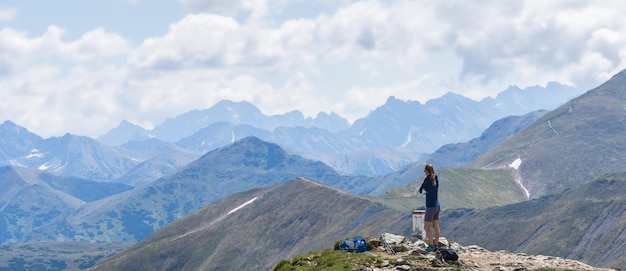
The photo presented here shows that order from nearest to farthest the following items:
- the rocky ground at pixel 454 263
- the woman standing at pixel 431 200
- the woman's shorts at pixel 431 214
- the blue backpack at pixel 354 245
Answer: the rocky ground at pixel 454 263
the woman standing at pixel 431 200
the woman's shorts at pixel 431 214
the blue backpack at pixel 354 245

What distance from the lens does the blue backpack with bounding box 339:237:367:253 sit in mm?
38906

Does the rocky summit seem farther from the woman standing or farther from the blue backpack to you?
the woman standing

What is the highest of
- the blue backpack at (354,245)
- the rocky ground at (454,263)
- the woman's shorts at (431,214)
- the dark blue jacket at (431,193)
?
the dark blue jacket at (431,193)

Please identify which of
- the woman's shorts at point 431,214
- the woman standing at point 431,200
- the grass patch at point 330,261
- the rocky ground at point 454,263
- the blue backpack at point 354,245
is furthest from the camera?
the blue backpack at point 354,245

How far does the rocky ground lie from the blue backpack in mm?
593

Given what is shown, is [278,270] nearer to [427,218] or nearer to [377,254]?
[377,254]

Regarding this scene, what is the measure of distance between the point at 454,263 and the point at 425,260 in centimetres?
157

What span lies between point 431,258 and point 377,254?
12.3ft

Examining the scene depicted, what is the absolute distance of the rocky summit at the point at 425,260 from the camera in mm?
34562

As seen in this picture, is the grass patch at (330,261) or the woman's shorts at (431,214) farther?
the woman's shorts at (431,214)

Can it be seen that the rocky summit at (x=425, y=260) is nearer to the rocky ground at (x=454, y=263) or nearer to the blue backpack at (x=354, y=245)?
the rocky ground at (x=454, y=263)

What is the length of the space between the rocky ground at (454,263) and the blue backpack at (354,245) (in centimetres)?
59

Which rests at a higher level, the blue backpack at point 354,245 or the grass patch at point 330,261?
the blue backpack at point 354,245

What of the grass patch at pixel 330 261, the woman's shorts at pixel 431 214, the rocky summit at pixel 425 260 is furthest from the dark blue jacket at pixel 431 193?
the grass patch at pixel 330 261
